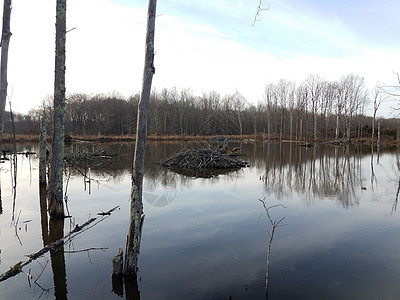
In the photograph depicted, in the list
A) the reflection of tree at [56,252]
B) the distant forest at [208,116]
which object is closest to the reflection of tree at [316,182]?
the reflection of tree at [56,252]

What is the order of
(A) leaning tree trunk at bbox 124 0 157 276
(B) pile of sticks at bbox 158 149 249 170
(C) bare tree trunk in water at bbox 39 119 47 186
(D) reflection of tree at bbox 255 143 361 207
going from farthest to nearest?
1. (B) pile of sticks at bbox 158 149 249 170
2. (D) reflection of tree at bbox 255 143 361 207
3. (C) bare tree trunk in water at bbox 39 119 47 186
4. (A) leaning tree trunk at bbox 124 0 157 276

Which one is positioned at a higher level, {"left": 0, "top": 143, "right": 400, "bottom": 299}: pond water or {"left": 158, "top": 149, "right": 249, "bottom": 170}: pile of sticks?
{"left": 158, "top": 149, "right": 249, "bottom": 170}: pile of sticks

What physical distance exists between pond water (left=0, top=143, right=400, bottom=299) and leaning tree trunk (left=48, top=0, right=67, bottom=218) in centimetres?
60

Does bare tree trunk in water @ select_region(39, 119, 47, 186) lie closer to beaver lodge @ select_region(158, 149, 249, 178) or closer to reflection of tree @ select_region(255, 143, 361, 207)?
beaver lodge @ select_region(158, 149, 249, 178)

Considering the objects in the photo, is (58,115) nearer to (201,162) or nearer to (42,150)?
(42,150)

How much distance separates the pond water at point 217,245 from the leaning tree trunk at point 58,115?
0.60 metres

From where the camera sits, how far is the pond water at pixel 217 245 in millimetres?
4242

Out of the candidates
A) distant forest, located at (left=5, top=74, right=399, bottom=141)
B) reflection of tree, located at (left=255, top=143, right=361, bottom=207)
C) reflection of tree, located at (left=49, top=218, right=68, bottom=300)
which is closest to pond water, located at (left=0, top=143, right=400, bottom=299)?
reflection of tree, located at (left=49, top=218, right=68, bottom=300)

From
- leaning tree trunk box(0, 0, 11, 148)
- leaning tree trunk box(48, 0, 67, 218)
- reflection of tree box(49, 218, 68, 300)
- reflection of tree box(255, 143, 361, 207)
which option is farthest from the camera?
reflection of tree box(255, 143, 361, 207)

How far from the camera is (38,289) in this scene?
4.20m

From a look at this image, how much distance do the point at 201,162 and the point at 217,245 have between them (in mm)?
12327

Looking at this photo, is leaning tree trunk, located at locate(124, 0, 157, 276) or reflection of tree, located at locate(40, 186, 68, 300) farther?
leaning tree trunk, located at locate(124, 0, 157, 276)

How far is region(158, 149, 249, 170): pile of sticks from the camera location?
59.5ft

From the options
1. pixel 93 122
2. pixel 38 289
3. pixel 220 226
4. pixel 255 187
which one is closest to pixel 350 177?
pixel 255 187
